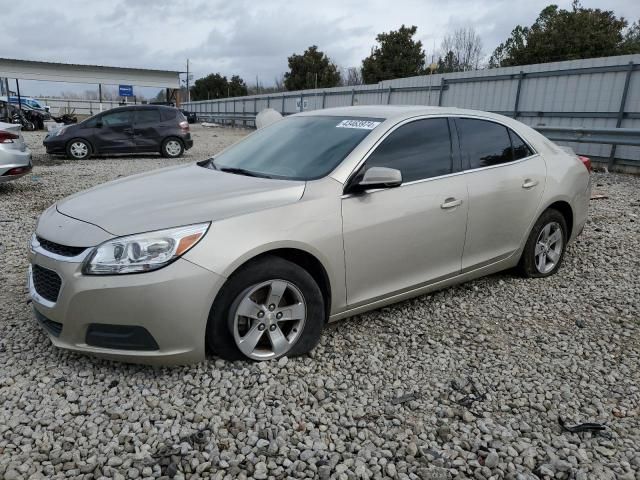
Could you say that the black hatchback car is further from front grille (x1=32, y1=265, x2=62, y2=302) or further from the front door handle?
the front door handle

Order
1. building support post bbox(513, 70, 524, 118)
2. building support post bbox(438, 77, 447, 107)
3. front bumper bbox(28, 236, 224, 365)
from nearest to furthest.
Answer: front bumper bbox(28, 236, 224, 365), building support post bbox(513, 70, 524, 118), building support post bbox(438, 77, 447, 107)

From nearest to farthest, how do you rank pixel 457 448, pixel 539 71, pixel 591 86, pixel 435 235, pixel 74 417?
pixel 457 448 < pixel 74 417 < pixel 435 235 < pixel 591 86 < pixel 539 71

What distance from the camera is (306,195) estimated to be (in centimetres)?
312

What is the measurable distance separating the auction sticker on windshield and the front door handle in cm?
73

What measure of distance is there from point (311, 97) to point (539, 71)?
16.2 metres

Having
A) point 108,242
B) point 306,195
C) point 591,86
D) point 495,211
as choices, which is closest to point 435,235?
point 495,211

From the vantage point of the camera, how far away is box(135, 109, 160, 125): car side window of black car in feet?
47.2

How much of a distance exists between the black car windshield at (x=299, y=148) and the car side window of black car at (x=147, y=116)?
1128cm

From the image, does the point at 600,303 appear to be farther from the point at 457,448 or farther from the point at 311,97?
the point at 311,97

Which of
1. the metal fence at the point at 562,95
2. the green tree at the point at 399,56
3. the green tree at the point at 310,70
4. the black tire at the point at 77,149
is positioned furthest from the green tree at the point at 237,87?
the black tire at the point at 77,149

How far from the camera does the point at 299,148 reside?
146 inches

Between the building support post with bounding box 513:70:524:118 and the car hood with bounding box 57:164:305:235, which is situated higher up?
the building support post with bounding box 513:70:524:118

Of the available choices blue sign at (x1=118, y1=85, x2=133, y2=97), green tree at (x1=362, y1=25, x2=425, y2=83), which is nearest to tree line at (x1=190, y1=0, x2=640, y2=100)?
green tree at (x1=362, y1=25, x2=425, y2=83)

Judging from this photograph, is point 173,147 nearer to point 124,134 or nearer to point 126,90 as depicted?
point 124,134
